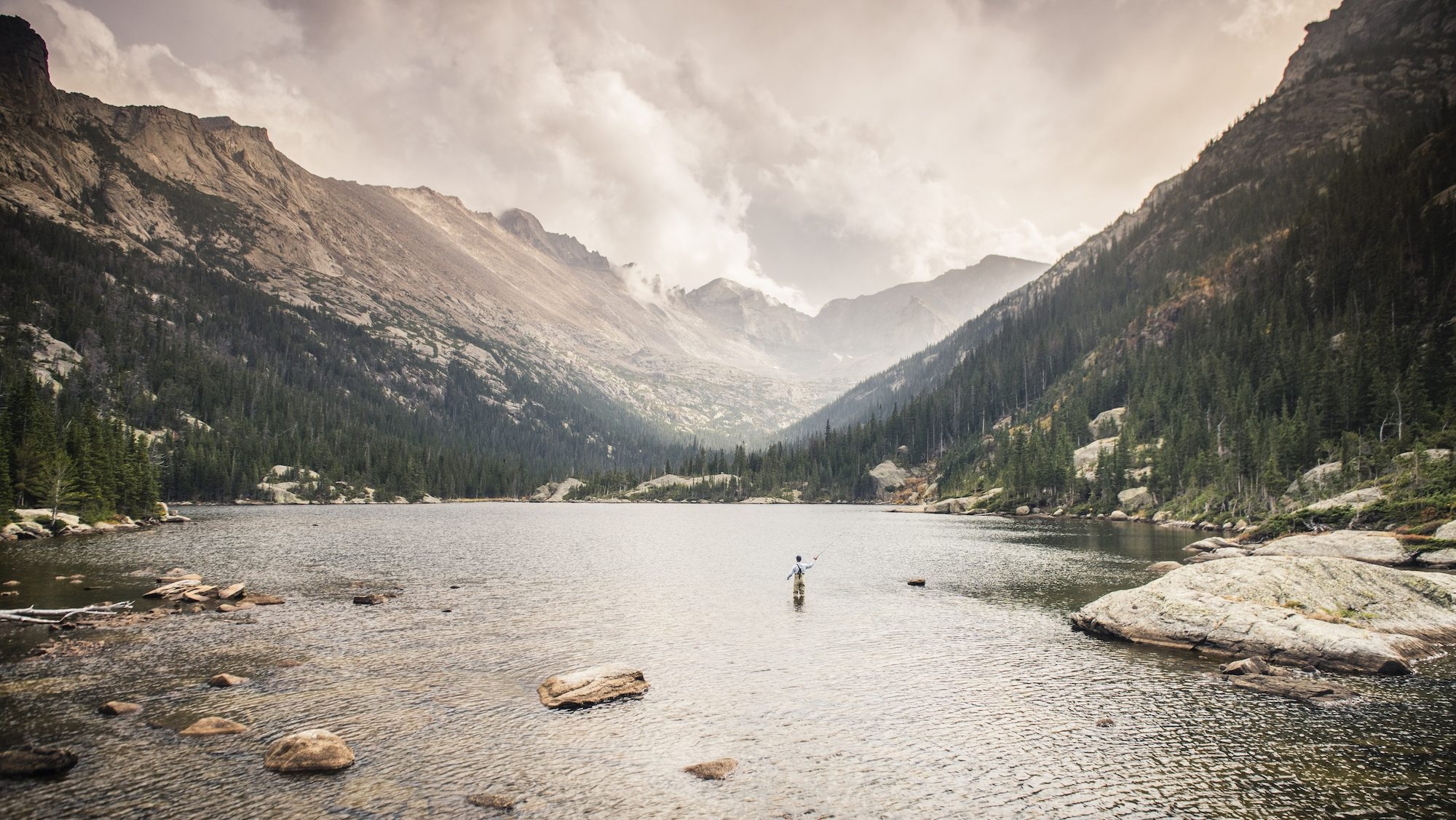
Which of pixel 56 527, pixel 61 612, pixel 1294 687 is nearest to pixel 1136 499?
pixel 1294 687

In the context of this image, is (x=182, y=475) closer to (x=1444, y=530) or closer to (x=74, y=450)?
(x=74, y=450)

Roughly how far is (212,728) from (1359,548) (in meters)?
76.0

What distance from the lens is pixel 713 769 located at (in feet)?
63.5

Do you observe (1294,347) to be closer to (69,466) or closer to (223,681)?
(223,681)

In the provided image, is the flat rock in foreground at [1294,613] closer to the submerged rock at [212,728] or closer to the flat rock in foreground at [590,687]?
the flat rock in foreground at [590,687]

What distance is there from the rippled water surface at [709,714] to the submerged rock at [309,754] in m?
0.46

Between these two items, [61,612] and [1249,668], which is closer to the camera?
[1249,668]

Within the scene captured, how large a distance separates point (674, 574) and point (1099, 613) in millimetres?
37366

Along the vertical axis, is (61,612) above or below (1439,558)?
below

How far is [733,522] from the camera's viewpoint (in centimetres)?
14238

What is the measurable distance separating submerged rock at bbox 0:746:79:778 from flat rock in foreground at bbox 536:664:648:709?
13.9 meters

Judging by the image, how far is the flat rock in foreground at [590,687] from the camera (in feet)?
82.7

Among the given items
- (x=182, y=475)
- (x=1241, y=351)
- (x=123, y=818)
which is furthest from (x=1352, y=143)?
(x=182, y=475)

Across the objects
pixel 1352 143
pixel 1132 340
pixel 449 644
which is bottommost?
pixel 449 644
